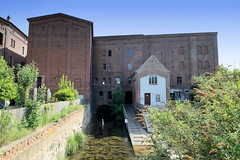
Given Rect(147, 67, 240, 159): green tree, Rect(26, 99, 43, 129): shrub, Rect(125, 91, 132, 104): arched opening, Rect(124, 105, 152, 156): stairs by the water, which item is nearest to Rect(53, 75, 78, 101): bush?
Rect(124, 105, 152, 156): stairs by the water

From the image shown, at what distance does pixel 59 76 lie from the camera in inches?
913

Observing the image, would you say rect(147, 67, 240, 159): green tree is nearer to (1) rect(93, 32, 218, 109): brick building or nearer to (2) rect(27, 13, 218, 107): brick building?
(2) rect(27, 13, 218, 107): brick building

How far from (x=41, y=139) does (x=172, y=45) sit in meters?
27.1

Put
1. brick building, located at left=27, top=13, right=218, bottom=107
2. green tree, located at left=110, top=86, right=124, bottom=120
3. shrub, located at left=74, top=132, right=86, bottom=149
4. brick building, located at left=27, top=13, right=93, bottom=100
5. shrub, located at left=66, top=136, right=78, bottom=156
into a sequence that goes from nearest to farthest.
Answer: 1. shrub, located at left=66, top=136, right=78, bottom=156
2. shrub, located at left=74, top=132, right=86, bottom=149
3. brick building, located at left=27, top=13, right=93, bottom=100
4. green tree, located at left=110, top=86, right=124, bottom=120
5. brick building, located at left=27, top=13, right=218, bottom=107

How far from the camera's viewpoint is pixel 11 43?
23375mm

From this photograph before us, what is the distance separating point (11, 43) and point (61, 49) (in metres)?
7.69

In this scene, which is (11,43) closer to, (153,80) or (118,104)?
(118,104)

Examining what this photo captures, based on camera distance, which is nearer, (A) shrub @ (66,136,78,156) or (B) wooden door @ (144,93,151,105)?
(A) shrub @ (66,136,78,156)

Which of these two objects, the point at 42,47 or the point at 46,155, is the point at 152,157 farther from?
the point at 42,47

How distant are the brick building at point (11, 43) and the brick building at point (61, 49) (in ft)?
8.28

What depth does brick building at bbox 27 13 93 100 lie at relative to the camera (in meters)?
23.2

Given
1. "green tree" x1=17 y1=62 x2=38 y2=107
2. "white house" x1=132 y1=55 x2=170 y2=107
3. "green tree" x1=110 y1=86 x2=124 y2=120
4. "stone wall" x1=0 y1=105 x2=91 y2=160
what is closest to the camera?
"stone wall" x1=0 y1=105 x2=91 y2=160

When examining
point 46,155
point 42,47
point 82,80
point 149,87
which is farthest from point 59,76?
point 46,155

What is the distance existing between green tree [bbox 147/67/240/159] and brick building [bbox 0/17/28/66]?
2462 cm
